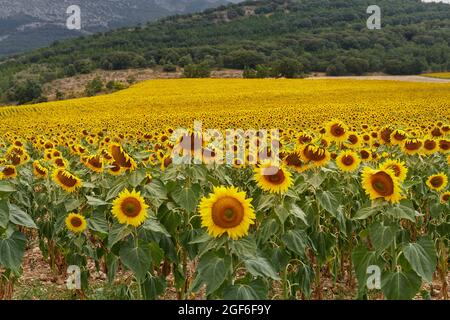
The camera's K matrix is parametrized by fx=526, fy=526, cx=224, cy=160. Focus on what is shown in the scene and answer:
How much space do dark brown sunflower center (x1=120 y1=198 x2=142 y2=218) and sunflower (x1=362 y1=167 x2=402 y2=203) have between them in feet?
5.75

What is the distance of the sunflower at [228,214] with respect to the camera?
10.9 feet

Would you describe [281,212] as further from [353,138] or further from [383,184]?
[353,138]

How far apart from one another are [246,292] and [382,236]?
1152 mm

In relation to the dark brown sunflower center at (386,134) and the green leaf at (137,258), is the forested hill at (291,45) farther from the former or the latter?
the green leaf at (137,258)

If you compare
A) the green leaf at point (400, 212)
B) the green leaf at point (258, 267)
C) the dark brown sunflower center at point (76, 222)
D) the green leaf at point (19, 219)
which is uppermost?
the green leaf at point (400, 212)

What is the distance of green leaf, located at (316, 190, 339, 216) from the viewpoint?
4664 millimetres

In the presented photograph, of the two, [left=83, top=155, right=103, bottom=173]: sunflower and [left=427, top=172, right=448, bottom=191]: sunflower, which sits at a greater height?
[left=83, top=155, right=103, bottom=173]: sunflower

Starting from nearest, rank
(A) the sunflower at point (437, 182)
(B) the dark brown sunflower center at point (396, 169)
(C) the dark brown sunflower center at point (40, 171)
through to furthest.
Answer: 1. (B) the dark brown sunflower center at point (396, 169)
2. (A) the sunflower at point (437, 182)
3. (C) the dark brown sunflower center at point (40, 171)

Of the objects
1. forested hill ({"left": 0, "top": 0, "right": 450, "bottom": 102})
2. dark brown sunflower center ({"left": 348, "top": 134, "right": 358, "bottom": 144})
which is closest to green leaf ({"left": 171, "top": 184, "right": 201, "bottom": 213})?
dark brown sunflower center ({"left": 348, "top": 134, "right": 358, "bottom": 144})

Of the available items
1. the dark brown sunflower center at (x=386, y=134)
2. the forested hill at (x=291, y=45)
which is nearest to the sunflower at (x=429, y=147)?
the dark brown sunflower center at (x=386, y=134)

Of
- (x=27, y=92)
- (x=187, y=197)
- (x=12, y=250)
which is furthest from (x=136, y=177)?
(x=27, y=92)

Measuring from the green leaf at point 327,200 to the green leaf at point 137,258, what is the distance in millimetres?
1622

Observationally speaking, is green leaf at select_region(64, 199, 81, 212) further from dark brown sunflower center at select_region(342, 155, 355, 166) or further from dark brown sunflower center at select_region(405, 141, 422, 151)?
dark brown sunflower center at select_region(405, 141, 422, 151)

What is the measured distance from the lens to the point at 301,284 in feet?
15.0
